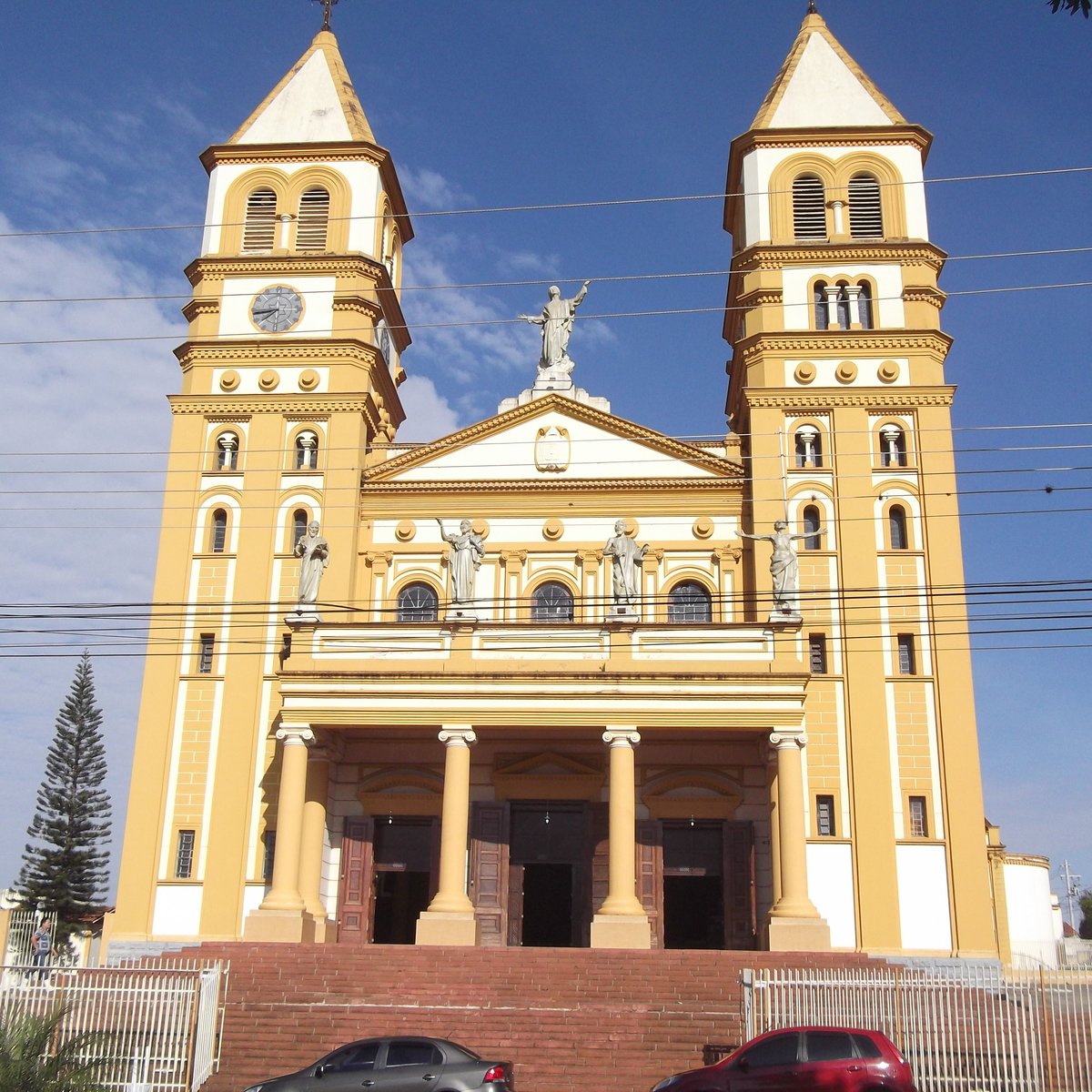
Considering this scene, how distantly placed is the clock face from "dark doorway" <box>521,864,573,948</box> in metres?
15.5

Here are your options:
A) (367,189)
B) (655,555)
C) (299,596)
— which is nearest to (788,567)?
(655,555)

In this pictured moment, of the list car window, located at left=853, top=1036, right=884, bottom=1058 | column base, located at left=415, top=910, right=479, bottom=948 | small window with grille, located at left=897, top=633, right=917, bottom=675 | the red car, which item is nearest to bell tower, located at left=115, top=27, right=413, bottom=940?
column base, located at left=415, top=910, right=479, bottom=948

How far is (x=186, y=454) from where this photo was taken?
112 ft

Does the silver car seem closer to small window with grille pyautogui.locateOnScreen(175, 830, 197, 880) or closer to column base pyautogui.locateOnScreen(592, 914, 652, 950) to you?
column base pyautogui.locateOnScreen(592, 914, 652, 950)

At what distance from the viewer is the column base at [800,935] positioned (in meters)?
26.8

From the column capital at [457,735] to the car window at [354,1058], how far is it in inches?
454

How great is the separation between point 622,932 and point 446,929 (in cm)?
354

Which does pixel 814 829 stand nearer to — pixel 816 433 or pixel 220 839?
pixel 816 433

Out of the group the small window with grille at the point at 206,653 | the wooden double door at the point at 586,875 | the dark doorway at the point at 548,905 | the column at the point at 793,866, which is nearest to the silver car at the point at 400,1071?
the column at the point at 793,866

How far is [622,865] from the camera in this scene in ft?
89.7

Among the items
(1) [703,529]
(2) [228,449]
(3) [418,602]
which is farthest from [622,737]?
(2) [228,449]

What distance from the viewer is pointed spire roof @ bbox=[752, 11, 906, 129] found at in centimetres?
3728

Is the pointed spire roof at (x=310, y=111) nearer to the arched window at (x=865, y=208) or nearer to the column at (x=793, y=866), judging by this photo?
the arched window at (x=865, y=208)

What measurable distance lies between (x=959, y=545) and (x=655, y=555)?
7.29 meters
